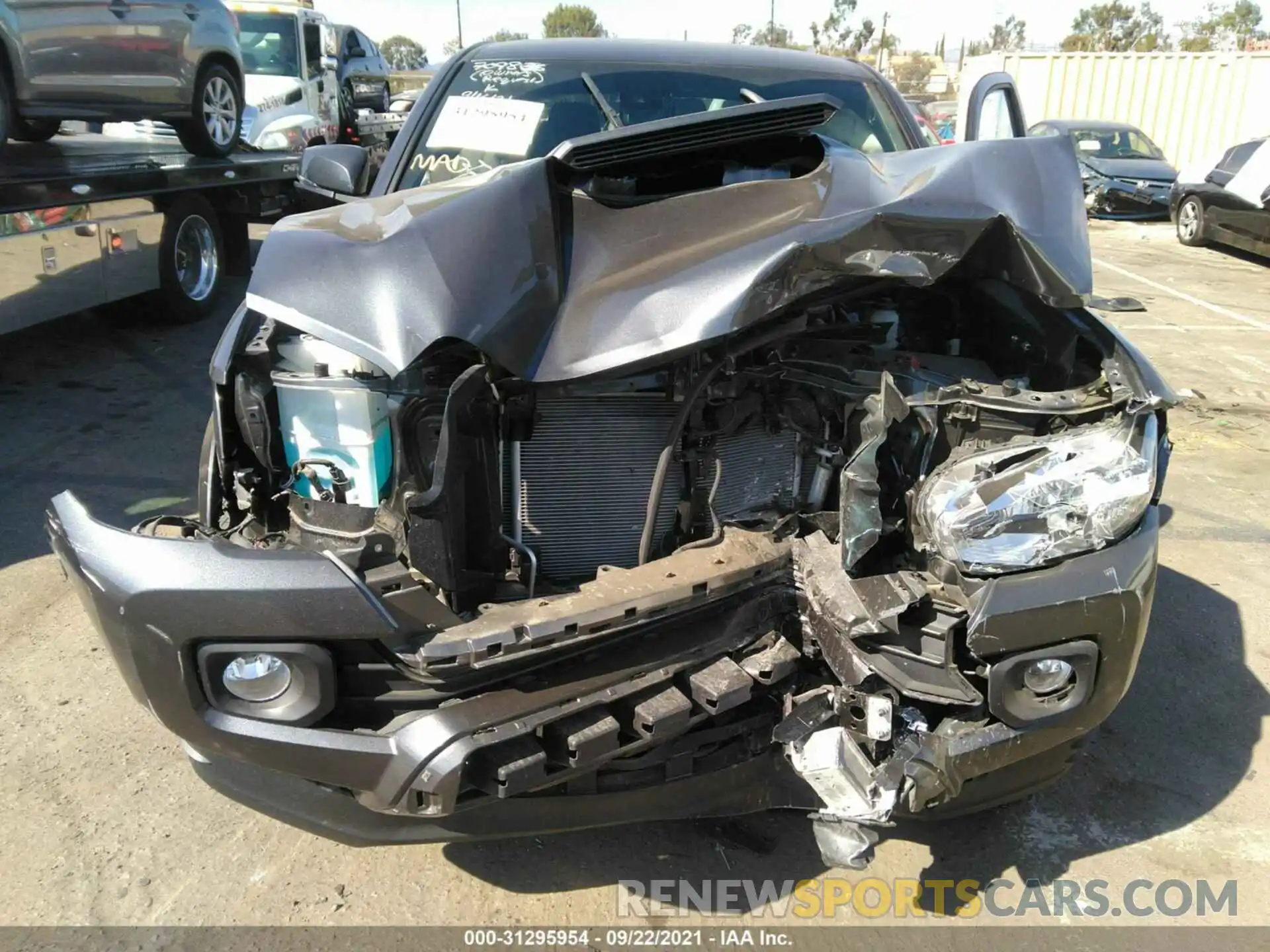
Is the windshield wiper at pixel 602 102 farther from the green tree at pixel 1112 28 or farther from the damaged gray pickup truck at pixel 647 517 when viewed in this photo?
the green tree at pixel 1112 28

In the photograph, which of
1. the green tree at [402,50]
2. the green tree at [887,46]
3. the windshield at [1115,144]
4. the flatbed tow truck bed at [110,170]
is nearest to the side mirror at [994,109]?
the flatbed tow truck bed at [110,170]

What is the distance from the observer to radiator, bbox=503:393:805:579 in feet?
7.72

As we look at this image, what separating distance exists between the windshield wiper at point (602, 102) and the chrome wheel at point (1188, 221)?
1286cm

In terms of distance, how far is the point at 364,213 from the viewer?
100 inches

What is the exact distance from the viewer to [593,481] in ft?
7.90

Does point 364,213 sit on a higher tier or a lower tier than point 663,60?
lower

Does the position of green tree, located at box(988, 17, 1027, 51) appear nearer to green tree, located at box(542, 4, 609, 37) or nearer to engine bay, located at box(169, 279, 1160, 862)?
green tree, located at box(542, 4, 609, 37)

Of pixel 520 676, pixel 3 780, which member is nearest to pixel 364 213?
pixel 520 676

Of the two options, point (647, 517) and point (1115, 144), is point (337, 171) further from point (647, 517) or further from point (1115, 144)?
point (1115, 144)

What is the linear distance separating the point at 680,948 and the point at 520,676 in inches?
33.5

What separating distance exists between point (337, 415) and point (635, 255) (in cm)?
81

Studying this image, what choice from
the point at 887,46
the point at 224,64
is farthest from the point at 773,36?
the point at 224,64

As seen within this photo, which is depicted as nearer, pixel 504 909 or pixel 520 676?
pixel 520 676

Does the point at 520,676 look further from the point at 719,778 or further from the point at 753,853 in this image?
the point at 753,853
